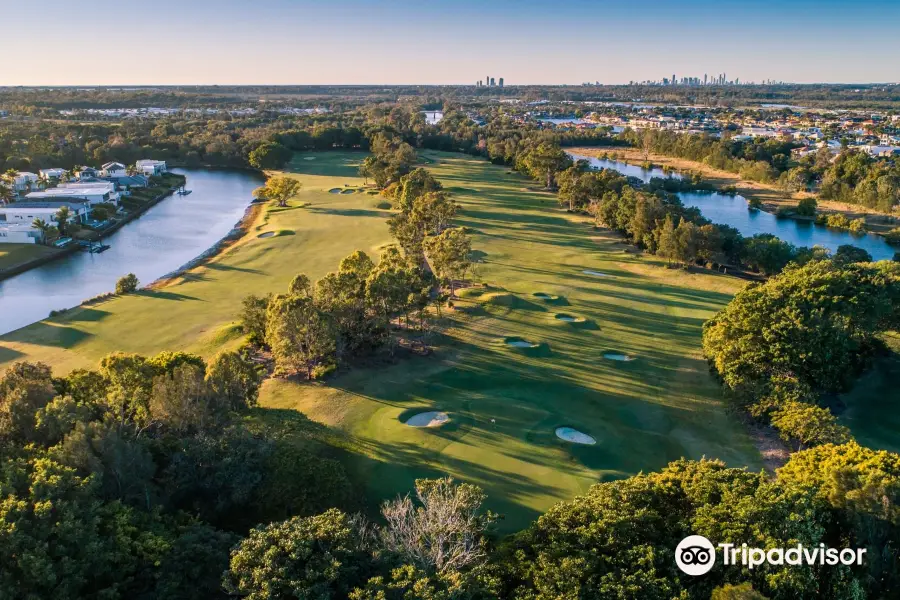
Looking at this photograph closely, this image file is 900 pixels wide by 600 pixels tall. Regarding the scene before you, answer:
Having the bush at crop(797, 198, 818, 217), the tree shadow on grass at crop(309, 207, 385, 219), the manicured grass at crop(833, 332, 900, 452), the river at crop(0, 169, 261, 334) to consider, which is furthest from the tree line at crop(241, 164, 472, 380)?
the bush at crop(797, 198, 818, 217)

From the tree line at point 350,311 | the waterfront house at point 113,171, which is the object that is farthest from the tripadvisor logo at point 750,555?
the waterfront house at point 113,171

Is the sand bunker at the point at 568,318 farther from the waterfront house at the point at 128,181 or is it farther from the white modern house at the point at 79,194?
the waterfront house at the point at 128,181

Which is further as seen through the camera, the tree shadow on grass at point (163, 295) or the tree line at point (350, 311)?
the tree shadow on grass at point (163, 295)

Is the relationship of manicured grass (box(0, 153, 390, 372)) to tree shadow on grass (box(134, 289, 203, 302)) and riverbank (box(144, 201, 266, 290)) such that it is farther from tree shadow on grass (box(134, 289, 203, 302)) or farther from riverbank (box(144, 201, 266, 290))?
riverbank (box(144, 201, 266, 290))

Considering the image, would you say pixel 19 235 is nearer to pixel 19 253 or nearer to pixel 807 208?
pixel 19 253

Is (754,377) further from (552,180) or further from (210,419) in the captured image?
(552,180)

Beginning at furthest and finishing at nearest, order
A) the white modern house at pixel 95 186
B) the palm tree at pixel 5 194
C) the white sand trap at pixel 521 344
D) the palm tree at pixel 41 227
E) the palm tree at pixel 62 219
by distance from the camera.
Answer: the white modern house at pixel 95 186, the palm tree at pixel 5 194, the palm tree at pixel 62 219, the palm tree at pixel 41 227, the white sand trap at pixel 521 344

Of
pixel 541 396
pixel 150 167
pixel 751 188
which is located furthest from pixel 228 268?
pixel 751 188
